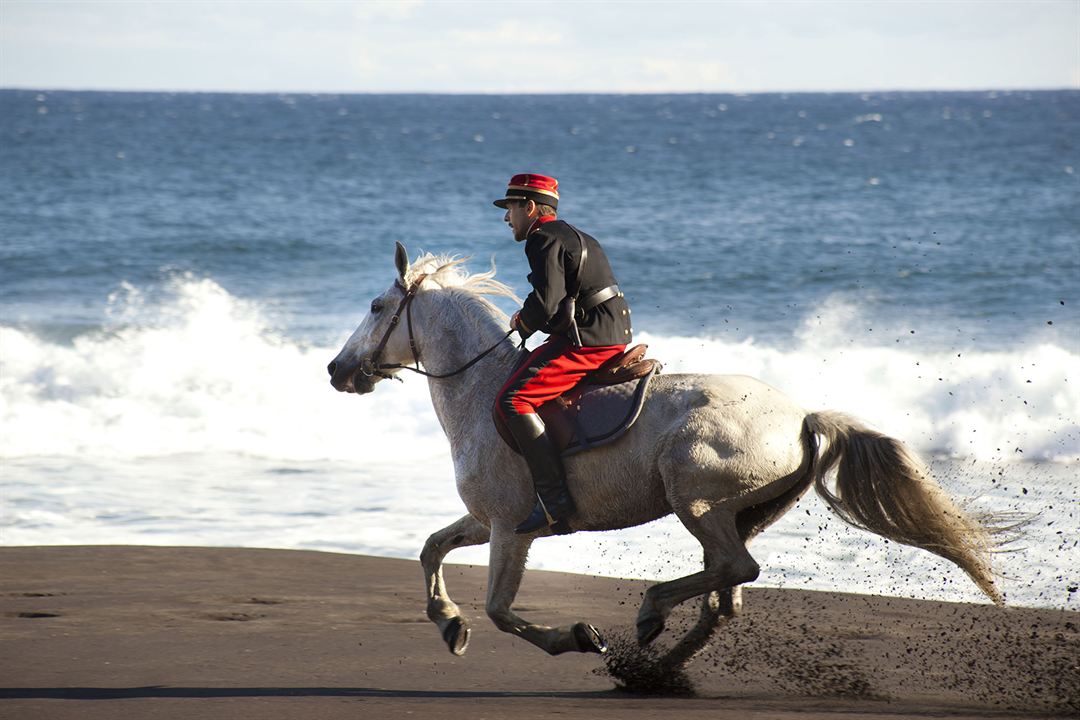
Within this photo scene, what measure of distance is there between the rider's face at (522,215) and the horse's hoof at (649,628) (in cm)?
193

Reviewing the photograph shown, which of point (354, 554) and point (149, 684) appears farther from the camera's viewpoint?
point (354, 554)

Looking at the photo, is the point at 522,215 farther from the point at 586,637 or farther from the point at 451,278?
the point at 586,637

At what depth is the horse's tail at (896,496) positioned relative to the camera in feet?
18.5

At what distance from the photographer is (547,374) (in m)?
5.84

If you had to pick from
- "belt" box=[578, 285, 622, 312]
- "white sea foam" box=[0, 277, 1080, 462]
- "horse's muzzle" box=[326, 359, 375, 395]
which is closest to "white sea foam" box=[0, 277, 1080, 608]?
"white sea foam" box=[0, 277, 1080, 462]

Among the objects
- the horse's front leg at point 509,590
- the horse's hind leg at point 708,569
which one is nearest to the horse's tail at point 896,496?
the horse's hind leg at point 708,569

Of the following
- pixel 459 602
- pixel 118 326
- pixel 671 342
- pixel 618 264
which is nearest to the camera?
pixel 459 602

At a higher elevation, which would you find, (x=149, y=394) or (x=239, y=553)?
(x=149, y=394)

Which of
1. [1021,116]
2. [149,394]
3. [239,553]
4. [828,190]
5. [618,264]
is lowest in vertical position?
[239,553]

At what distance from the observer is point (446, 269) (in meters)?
6.66

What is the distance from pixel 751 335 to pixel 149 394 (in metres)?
9.19

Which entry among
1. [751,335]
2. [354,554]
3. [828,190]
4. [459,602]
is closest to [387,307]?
[459,602]

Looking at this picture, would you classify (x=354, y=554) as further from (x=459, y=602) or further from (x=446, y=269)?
(x=446, y=269)

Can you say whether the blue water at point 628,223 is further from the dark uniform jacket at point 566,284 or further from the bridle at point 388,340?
the dark uniform jacket at point 566,284
